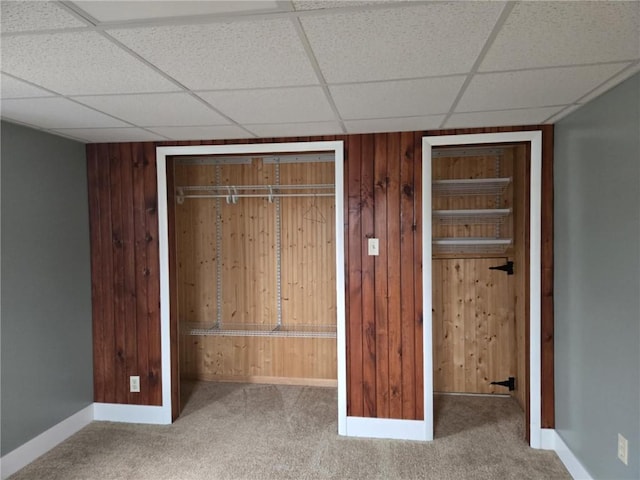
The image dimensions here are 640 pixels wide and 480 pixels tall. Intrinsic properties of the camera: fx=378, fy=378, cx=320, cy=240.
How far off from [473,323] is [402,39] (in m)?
2.76

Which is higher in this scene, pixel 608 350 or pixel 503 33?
pixel 503 33

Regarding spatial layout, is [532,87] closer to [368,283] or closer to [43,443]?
[368,283]

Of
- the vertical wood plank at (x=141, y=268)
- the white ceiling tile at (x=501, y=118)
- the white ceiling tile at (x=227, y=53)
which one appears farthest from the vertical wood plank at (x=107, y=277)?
the white ceiling tile at (x=501, y=118)

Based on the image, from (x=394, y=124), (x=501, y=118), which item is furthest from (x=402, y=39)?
(x=501, y=118)

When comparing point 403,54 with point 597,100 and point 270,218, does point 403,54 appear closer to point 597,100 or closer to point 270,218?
point 597,100

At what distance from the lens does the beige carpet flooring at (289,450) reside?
237cm

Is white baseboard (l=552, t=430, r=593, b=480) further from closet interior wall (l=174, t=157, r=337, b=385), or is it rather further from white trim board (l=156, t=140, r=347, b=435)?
closet interior wall (l=174, t=157, r=337, b=385)

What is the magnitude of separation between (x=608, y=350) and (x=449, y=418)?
1461 millimetres

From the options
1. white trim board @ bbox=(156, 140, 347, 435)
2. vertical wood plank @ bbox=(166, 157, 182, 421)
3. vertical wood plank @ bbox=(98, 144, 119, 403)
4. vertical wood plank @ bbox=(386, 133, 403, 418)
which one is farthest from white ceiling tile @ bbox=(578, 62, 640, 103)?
vertical wood plank @ bbox=(98, 144, 119, 403)

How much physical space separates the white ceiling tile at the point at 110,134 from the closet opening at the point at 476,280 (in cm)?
231

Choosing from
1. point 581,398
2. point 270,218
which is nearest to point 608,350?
point 581,398

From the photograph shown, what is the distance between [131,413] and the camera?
3035mm

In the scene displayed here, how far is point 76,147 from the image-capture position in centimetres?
292

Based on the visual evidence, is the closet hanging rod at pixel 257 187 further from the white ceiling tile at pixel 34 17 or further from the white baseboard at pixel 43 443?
the white ceiling tile at pixel 34 17
